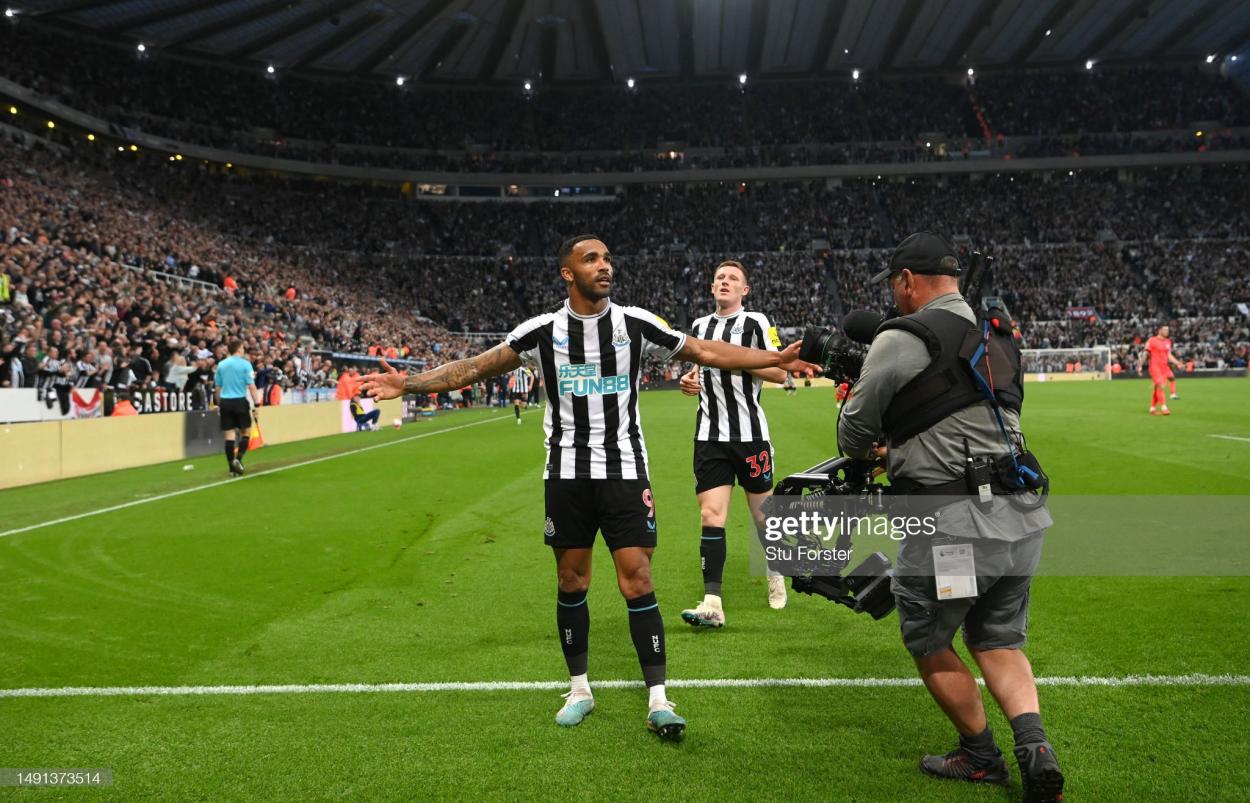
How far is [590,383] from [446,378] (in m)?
0.76

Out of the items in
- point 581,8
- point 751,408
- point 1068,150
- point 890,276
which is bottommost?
point 751,408

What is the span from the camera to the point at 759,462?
589 centimetres

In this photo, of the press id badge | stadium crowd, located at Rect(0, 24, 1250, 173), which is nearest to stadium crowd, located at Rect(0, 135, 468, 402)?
stadium crowd, located at Rect(0, 24, 1250, 173)

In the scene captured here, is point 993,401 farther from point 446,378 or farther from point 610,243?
point 610,243

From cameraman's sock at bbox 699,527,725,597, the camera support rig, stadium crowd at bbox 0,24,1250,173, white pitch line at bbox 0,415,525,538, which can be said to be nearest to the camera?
the camera support rig

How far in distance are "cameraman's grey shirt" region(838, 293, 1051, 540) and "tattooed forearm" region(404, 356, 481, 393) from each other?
6.48ft

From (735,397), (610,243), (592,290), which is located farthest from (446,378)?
(610,243)

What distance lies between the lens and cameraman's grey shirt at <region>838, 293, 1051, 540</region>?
10.6ft

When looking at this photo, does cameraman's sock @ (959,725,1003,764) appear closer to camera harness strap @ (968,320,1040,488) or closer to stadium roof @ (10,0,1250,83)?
camera harness strap @ (968,320,1040,488)

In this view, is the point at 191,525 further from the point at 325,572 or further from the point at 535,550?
the point at 535,550

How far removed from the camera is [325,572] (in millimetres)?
7293

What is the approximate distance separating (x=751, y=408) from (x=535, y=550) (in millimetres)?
3075

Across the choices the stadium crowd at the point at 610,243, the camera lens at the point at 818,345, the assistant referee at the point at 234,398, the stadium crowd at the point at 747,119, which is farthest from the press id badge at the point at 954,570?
the stadium crowd at the point at 747,119

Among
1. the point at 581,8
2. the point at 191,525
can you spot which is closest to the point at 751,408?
the point at 191,525
